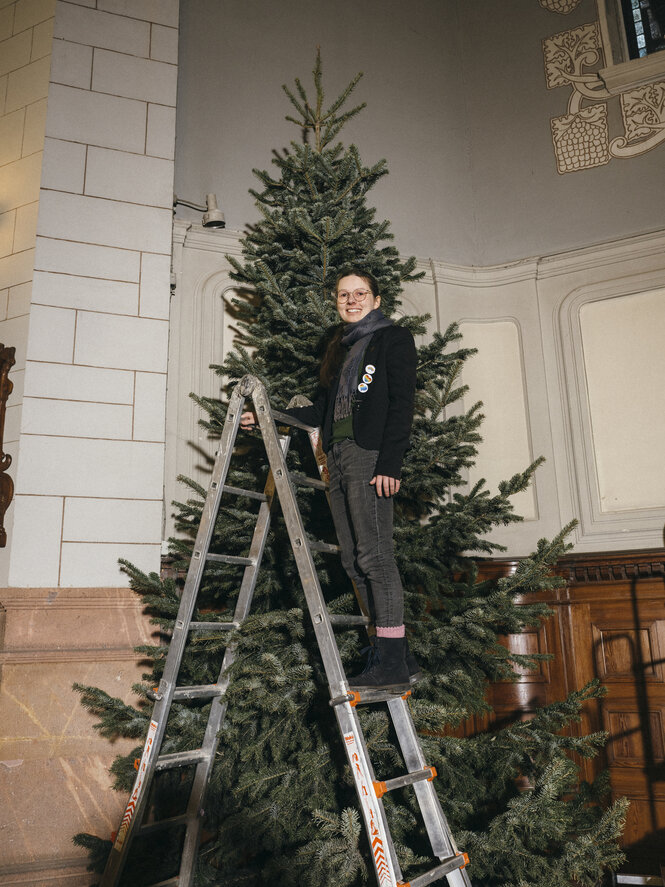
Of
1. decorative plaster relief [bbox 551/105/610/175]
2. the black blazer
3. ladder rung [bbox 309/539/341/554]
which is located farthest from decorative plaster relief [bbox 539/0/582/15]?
ladder rung [bbox 309/539/341/554]

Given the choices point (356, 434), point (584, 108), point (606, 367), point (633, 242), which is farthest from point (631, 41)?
point (356, 434)

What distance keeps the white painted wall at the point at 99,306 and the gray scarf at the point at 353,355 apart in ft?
4.98

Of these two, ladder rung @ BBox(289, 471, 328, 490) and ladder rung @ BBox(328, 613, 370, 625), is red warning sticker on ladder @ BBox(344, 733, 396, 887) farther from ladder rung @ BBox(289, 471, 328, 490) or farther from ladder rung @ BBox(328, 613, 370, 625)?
ladder rung @ BBox(289, 471, 328, 490)

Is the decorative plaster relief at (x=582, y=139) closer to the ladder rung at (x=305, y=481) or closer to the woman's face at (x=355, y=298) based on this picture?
the woman's face at (x=355, y=298)

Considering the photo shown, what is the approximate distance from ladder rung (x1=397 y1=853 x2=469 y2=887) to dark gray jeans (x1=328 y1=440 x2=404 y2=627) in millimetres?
696

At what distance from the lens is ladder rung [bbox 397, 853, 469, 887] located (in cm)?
214

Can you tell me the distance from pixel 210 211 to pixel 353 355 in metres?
2.21

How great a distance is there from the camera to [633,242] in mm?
4801

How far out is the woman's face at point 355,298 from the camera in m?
2.75

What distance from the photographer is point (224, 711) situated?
9.23 ft

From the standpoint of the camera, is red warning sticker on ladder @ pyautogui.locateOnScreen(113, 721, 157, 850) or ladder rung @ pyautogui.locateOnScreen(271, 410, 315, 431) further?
ladder rung @ pyautogui.locateOnScreen(271, 410, 315, 431)

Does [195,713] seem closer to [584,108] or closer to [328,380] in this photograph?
[328,380]

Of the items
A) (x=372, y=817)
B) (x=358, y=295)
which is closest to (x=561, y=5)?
(x=358, y=295)

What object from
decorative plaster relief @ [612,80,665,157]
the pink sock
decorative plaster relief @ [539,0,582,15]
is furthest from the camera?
decorative plaster relief @ [539,0,582,15]
